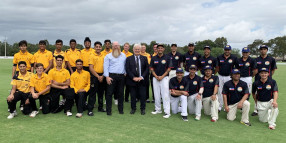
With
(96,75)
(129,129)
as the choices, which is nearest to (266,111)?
(129,129)

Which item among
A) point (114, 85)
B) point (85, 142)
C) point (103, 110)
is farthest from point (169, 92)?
point (85, 142)

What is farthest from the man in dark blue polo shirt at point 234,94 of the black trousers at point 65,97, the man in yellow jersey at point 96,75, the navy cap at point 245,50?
the black trousers at point 65,97

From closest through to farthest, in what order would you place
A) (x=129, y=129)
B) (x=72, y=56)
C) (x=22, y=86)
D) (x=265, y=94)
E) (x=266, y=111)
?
(x=129, y=129)
(x=266, y=111)
(x=265, y=94)
(x=22, y=86)
(x=72, y=56)

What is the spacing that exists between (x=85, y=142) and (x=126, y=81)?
244 cm

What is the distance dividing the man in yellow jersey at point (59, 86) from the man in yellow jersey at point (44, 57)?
893 mm

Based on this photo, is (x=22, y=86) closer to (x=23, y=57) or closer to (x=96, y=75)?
(x=23, y=57)

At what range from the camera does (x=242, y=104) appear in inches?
205

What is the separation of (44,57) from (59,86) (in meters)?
1.34

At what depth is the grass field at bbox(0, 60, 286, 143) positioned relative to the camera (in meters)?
3.95

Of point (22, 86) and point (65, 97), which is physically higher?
point (22, 86)

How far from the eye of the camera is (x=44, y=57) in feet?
21.0

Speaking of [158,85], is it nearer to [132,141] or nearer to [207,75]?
[207,75]

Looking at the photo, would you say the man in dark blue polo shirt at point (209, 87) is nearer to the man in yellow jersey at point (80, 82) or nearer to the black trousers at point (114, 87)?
the black trousers at point (114, 87)

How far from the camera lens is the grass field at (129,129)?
13.0ft
